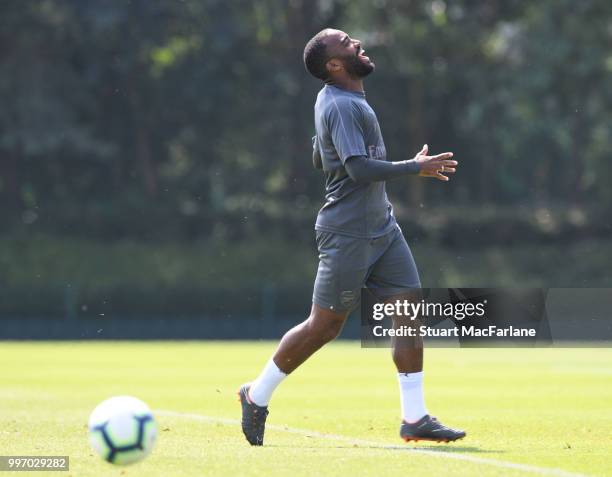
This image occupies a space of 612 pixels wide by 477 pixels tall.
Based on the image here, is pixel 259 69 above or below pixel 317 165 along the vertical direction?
above

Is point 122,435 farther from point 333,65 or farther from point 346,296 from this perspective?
point 333,65

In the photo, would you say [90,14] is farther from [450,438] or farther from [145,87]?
[450,438]

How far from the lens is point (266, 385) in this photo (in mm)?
8516

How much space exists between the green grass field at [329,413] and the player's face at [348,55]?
2208 mm

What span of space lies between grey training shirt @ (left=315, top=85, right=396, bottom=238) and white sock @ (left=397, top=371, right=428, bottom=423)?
2.87ft

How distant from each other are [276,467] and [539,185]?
49936 mm

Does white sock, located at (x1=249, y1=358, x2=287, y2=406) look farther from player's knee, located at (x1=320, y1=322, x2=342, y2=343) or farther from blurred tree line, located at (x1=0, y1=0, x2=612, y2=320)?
blurred tree line, located at (x1=0, y1=0, x2=612, y2=320)

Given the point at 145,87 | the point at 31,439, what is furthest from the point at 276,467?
the point at 145,87

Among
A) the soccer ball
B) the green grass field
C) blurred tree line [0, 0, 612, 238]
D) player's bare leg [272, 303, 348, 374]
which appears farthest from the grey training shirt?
blurred tree line [0, 0, 612, 238]

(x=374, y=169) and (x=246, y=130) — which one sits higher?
(x=246, y=130)

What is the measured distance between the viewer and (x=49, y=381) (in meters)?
14.9

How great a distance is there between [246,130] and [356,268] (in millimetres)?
38774

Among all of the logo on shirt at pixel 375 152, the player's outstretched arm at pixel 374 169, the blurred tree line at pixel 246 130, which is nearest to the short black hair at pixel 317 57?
the logo on shirt at pixel 375 152

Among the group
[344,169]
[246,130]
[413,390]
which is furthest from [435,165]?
[246,130]
